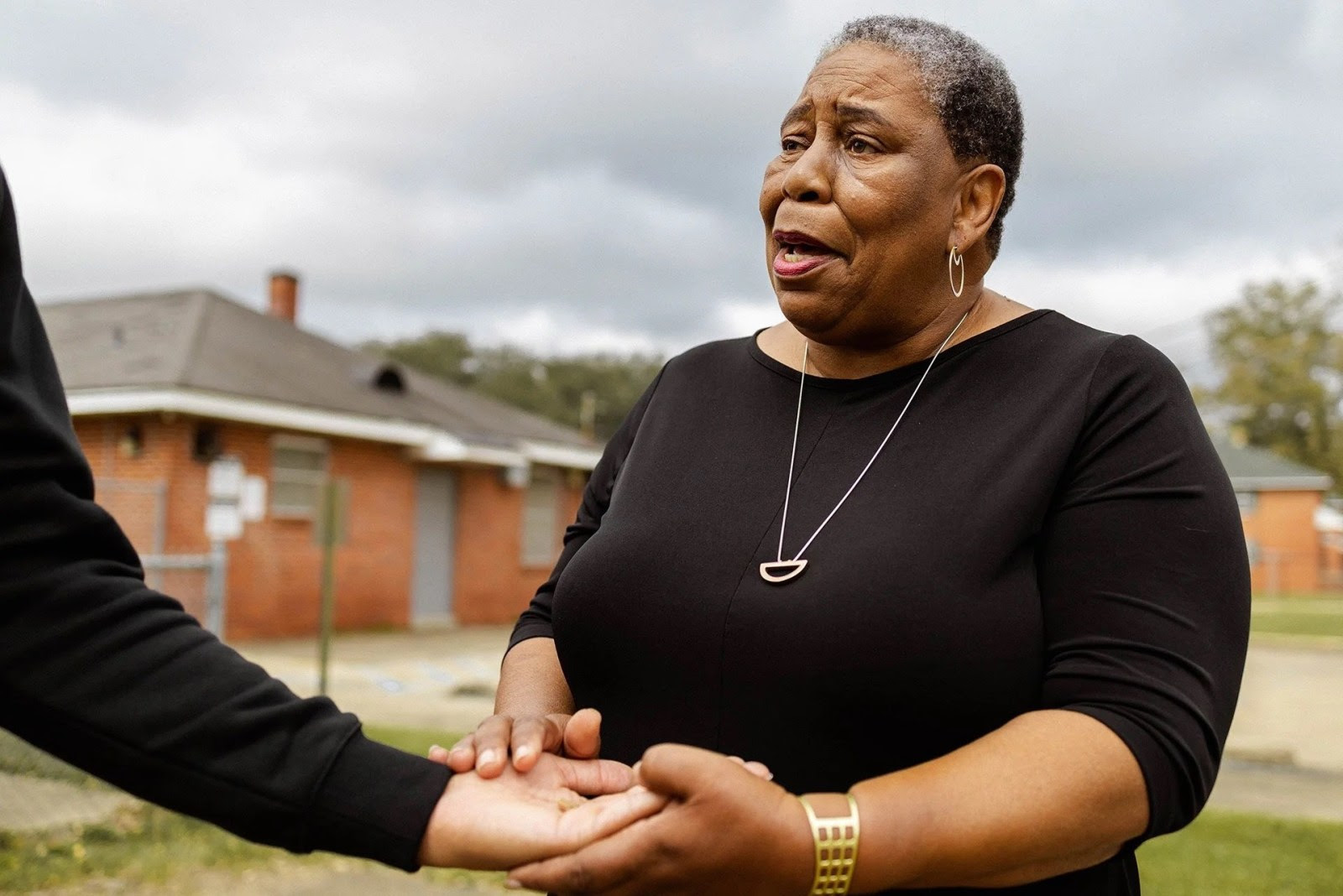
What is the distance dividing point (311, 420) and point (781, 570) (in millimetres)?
15332

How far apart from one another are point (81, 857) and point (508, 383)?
2208 inches

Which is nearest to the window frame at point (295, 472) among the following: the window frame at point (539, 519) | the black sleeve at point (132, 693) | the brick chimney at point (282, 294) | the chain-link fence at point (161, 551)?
the chain-link fence at point (161, 551)

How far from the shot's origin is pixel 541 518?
73.1 feet

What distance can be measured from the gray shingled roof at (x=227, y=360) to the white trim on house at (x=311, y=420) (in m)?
0.16

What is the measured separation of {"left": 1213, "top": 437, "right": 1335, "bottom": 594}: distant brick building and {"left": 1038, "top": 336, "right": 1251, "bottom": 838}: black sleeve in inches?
1744

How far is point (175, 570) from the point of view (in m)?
13.8

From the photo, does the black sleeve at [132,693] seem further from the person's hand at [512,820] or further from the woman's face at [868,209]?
the woman's face at [868,209]

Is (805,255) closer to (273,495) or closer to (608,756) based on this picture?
(608,756)

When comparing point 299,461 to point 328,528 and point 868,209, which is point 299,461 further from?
point 868,209

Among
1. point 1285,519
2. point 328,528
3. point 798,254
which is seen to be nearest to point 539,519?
point 328,528

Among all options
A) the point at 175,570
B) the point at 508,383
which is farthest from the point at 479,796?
the point at 508,383

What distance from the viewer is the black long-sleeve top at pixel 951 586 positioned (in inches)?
66.1

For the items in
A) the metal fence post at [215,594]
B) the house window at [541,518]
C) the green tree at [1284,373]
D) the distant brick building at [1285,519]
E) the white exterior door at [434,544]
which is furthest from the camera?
the green tree at [1284,373]

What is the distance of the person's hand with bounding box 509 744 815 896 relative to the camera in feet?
4.86
